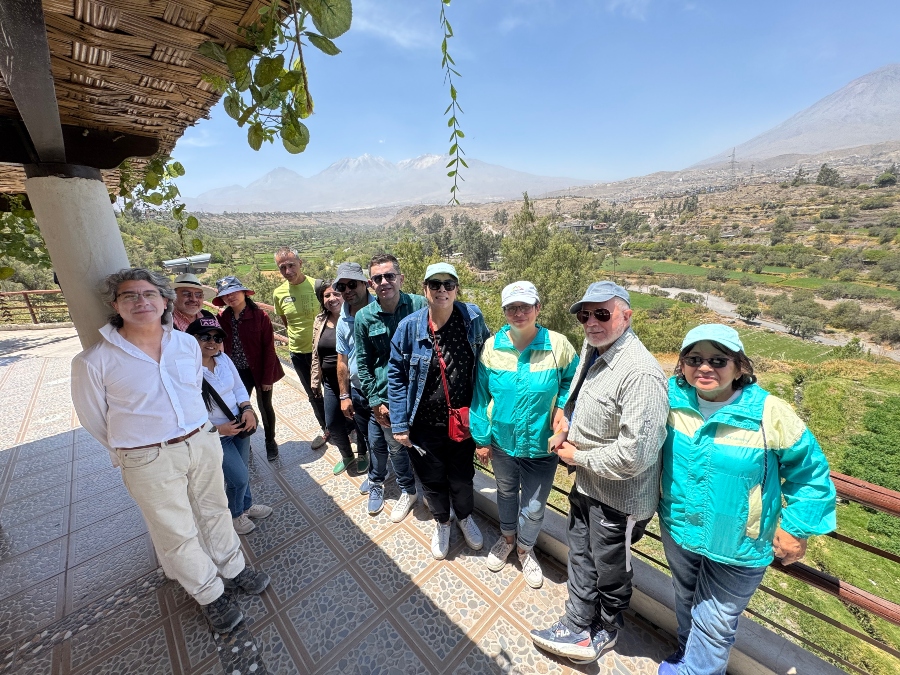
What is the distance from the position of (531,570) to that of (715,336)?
1.67 metres

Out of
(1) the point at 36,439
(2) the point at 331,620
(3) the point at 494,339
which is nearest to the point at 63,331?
(1) the point at 36,439

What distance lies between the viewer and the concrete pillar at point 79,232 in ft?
4.67

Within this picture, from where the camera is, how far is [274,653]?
1.78 metres

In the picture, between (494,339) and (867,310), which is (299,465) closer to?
(494,339)

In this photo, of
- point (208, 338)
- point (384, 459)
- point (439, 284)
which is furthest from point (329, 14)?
point (384, 459)

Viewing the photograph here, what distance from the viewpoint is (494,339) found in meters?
1.96

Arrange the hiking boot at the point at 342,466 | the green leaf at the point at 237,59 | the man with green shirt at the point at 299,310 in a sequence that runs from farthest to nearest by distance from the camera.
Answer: the man with green shirt at the point at 299,310 < the hiking boot at the point at 342,466 < the green leaf at the point at 237,59

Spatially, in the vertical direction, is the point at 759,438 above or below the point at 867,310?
above

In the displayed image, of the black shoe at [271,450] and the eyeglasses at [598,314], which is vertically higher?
the eyeglasses at [598,314]

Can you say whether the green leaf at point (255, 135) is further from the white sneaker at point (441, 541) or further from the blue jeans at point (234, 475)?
the white sneaker at point (441, 541)

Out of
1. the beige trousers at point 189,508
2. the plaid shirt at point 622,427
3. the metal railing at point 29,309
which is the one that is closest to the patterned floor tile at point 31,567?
the beige trousers at point 189,508

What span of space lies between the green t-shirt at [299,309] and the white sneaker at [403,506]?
5.49 feet

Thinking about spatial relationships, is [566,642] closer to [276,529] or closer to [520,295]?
[520,295]

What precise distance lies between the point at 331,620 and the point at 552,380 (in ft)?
5.83
